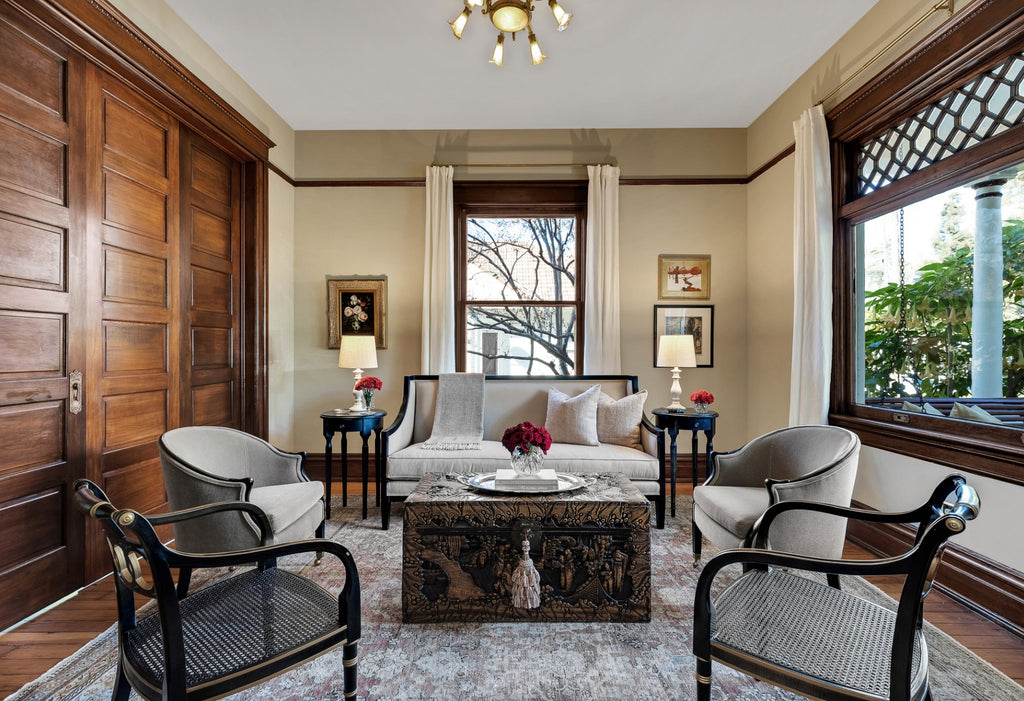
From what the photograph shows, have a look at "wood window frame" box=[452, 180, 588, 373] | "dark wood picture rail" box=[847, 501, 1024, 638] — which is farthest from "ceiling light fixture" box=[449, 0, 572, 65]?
"dark wood picture rail" box=[847, 501, 1024, 638]

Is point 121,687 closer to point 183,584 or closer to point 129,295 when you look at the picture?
point 183,584

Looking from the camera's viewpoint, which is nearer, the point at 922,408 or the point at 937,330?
the point at 937,330

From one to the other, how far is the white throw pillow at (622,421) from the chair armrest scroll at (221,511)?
2.34 m

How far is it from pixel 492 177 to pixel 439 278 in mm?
1071

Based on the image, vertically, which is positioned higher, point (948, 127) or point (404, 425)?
point (948, 127)

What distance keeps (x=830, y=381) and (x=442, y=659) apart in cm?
300

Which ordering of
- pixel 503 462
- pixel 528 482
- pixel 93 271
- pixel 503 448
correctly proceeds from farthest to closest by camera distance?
pixel 503 448, pixel 503 462, pixel 93 271, pixel 528 482

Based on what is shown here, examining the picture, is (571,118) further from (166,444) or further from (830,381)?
(166,444)

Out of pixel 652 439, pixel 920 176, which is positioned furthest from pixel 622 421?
pixel 920 176

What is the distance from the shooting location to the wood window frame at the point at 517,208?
5.01 metres

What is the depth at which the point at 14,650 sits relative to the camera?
210 centimetres

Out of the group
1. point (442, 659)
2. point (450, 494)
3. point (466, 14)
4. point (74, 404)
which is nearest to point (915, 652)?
point (442, 659)

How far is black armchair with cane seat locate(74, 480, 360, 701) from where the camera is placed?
1273mm

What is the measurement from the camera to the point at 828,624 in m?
1.49
